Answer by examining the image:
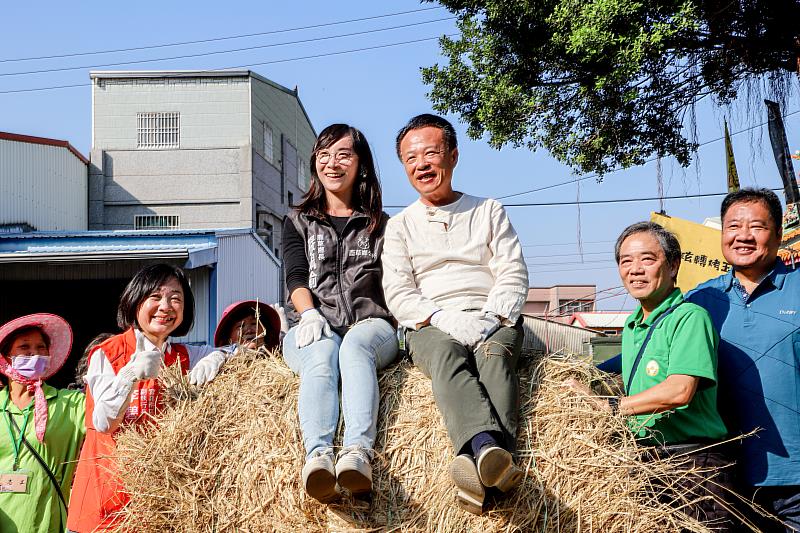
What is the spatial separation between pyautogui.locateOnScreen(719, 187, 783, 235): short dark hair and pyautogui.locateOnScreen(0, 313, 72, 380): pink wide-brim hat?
3.81 m

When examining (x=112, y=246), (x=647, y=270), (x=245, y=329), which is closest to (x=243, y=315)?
(x=245, y=329)

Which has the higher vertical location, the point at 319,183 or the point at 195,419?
the point at 319,183

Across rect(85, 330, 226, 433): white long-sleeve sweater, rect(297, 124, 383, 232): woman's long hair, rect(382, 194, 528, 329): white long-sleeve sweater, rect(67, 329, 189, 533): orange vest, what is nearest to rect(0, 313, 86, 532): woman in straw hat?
rect(67, 329, 189, 533): orange vest

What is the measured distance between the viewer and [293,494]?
3.17 m

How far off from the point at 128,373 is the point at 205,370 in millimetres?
405

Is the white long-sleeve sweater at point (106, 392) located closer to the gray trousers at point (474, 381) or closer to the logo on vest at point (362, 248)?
the logo on vest at point (362, 248)

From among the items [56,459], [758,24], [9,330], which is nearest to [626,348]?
[56,459]

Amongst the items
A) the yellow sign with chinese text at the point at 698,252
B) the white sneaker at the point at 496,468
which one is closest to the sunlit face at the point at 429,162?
the white sneaker at the point at 496,468

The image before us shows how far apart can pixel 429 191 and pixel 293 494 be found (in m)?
1.64

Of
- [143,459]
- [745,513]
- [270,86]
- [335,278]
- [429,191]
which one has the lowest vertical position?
[745,513]

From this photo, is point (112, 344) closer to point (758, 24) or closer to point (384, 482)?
point (384, 482)

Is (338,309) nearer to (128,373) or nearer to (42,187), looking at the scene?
(128,373)

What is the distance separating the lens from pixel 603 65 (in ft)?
33.3

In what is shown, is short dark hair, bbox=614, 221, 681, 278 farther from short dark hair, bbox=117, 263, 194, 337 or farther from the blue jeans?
short dark hair, bbox=117, 263, 194, 337
